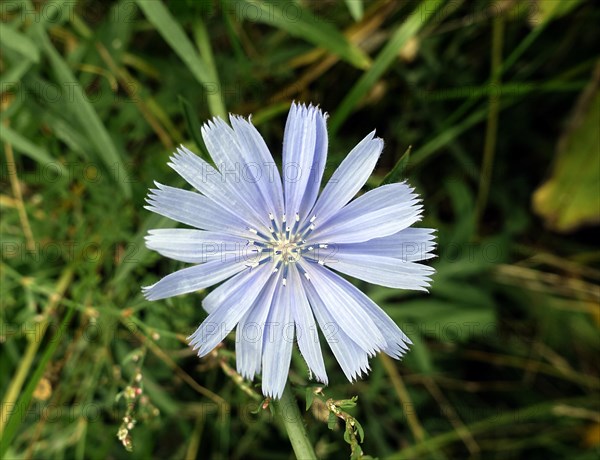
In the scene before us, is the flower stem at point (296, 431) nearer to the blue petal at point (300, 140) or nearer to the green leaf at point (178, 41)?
the blue petal at point (300, 140)

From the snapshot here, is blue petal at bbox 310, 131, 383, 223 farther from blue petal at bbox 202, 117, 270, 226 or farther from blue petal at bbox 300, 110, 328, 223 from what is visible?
blue petal at bbox 202, 117, 270, 226

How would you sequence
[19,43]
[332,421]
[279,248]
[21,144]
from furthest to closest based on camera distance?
1. [21,144]
2. [19,43]
3. [279,248]
4. [332,421]

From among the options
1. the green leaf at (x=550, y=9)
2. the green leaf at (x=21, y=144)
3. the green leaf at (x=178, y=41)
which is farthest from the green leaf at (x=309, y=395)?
the green leaf at (x=550, y=9)

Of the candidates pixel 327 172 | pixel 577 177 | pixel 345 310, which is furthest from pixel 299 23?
pixel 577 177

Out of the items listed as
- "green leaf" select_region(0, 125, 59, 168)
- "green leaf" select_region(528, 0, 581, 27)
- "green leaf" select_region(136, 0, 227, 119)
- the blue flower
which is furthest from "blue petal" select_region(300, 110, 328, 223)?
"green leaf" select_region(528, 0, 581, 27)

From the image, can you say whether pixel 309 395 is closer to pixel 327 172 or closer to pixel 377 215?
pixel 377 215

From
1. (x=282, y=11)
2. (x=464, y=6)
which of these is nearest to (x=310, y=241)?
(x=282, y=11)
